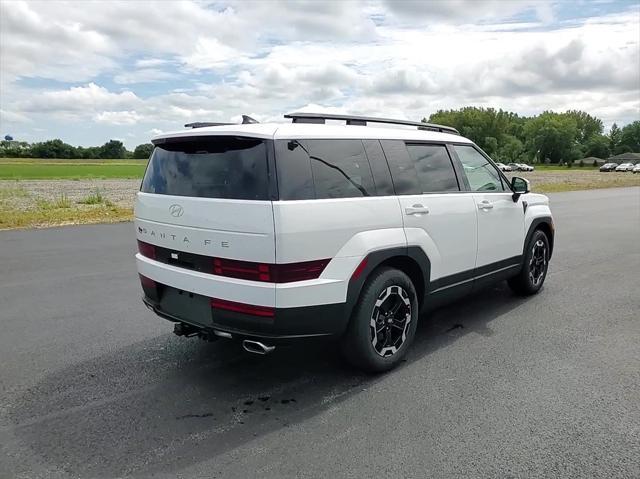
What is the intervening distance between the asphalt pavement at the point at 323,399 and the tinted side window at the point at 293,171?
1.42m

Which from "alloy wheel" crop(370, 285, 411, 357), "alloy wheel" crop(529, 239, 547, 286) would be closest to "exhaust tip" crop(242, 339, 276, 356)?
"alloy wheel" crop(370, 285, 411, 357)

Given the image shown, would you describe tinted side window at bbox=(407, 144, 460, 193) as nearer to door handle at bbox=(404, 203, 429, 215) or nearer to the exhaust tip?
door handle at bbox=(404, 203, 429, 215)

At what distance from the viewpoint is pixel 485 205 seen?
478cm

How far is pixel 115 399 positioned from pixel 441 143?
3.39 meters

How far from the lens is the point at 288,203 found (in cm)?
313

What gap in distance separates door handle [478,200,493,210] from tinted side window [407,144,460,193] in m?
0.33

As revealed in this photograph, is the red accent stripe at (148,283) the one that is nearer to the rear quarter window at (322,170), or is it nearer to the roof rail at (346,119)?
the rear quarter window at (322,170)

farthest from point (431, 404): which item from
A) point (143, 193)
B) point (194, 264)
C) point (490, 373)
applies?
point (143, 193)

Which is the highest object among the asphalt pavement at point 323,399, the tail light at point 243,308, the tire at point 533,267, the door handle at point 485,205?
the door handle at point 485,205

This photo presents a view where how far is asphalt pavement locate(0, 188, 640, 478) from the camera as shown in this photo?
2.75 metres

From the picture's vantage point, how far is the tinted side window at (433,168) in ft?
13.8

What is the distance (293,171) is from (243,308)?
939 millimetres

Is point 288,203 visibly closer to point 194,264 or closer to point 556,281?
point 194,264

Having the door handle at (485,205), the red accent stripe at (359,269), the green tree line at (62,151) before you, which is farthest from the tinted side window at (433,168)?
the green tree line at (62,151)
